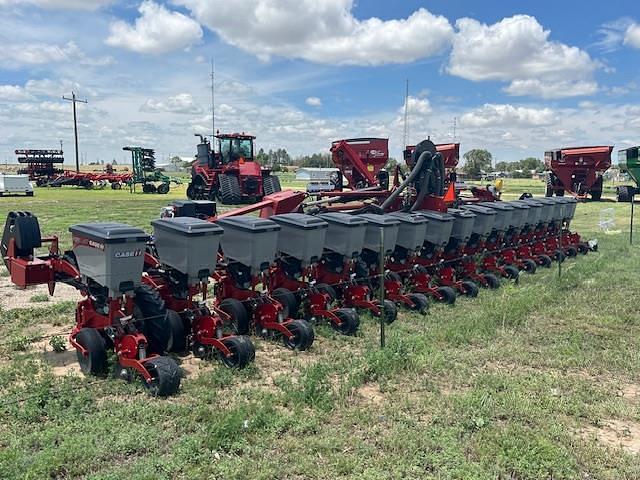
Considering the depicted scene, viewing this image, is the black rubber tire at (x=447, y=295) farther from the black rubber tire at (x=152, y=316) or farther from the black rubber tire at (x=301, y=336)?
the black rubber tire at (x=152, y=316)

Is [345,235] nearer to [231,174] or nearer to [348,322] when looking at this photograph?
[348,322]

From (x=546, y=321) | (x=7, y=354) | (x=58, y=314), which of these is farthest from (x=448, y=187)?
(x=7, y=354)

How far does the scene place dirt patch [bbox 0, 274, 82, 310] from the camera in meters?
7.39

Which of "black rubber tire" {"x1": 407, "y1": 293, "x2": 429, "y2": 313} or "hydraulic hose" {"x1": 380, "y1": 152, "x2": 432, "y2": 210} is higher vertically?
"hydraulic hose" {"x1": 380, "y1": 152, "x2": 432, "y2": 210}

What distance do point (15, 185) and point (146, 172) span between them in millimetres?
7544

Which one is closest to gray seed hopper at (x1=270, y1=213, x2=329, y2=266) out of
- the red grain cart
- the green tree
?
the red grain cart

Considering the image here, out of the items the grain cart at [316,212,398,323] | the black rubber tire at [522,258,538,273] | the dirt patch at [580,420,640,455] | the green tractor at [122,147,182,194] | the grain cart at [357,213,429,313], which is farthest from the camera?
the green tractor at [122,147,182,194]

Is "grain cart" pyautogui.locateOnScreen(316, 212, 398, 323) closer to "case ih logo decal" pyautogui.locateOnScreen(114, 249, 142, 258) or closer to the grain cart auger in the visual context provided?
the grain cart auger

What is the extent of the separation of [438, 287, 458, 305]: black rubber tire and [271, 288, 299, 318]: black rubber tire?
2.40 metres

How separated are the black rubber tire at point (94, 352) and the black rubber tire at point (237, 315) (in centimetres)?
149

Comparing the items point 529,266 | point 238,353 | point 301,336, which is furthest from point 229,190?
point 238,353

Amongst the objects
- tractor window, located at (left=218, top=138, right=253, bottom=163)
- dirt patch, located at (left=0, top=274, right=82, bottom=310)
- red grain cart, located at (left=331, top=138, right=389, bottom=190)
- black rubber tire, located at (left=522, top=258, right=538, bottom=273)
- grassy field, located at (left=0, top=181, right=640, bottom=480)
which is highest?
tractor window, located at (left=218, top=138, right=253, bottom=163)

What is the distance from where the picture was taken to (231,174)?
76.4 ft

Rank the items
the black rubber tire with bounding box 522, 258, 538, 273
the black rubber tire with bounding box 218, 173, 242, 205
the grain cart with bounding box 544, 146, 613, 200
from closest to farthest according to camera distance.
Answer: the black rubber tire with bounding box 522, 258, 538, 273
the black rubber tire with bounding box 218, 173, 242, 205
the grain cart with bounding box 544, 146, 613, 200
